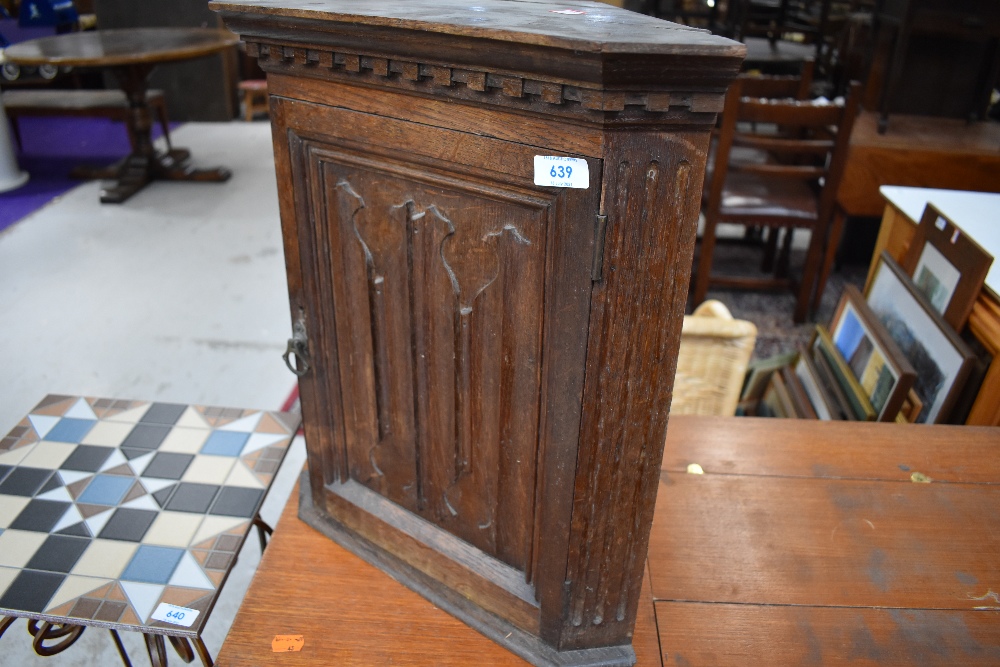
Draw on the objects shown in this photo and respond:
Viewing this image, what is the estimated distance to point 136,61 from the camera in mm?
3656

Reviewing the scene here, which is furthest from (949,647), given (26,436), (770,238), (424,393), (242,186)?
(242,186)

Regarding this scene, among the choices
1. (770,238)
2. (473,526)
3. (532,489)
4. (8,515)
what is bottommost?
(770,238)

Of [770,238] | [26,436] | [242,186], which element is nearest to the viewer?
[26,436]

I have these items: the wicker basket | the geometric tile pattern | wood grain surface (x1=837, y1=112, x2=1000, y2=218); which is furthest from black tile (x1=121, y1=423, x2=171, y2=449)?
wood grain surface (x1=837, y1=112, x2=1000, y2=218)

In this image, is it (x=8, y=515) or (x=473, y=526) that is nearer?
(x=473, y=526)

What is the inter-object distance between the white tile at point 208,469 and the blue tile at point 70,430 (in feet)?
0.80

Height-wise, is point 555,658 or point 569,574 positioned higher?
point 569,574

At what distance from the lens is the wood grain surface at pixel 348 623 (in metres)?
0.94

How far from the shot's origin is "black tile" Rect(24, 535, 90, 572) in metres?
1.10

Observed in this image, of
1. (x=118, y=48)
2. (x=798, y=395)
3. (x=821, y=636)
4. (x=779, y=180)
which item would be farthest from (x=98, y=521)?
(x=118, y=48)

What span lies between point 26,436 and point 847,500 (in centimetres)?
148

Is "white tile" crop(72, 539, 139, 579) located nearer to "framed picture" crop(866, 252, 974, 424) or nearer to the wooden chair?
"framed picture" crop(866, 252, 974, 424)

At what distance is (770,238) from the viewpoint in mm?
3447

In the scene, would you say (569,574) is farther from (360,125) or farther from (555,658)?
(360,125)
